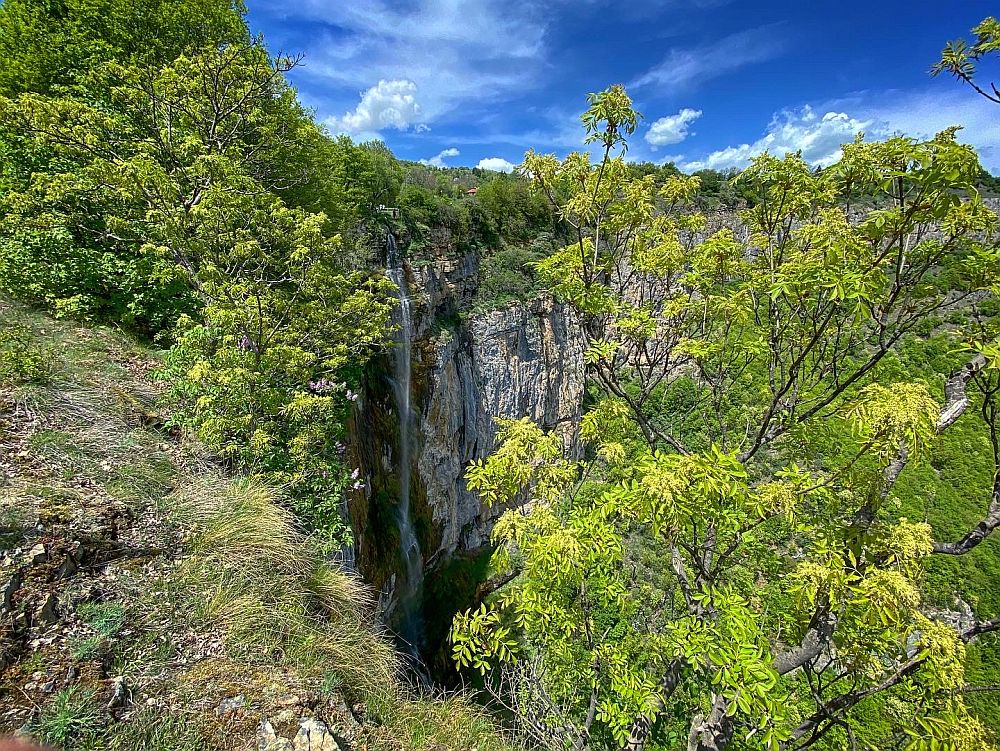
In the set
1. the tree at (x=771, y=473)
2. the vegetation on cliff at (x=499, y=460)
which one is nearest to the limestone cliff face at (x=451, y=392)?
the vegetation on cliff at (x=499, y=460)

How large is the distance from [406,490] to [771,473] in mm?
13089

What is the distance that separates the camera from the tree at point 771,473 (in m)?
3.08

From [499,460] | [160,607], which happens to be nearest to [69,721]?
[160,607]

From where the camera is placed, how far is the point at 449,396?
19.8 metres

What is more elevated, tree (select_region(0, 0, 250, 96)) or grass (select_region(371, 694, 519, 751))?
tree (select_region(0, 0, 250, 96))

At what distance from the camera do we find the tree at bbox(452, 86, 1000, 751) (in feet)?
10.1

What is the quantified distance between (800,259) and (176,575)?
18.3ft

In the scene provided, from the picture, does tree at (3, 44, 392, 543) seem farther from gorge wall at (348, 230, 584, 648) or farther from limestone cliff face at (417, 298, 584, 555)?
limestone cliff face at (417, 298, 584, 555)

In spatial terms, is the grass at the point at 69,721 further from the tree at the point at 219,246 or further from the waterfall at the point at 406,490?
the waterfall at the point at 406,490

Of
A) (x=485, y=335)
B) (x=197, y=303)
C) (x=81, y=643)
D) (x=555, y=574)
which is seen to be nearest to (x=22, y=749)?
(x=81, y=643)

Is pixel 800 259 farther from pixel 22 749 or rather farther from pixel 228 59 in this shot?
pixel 228 59

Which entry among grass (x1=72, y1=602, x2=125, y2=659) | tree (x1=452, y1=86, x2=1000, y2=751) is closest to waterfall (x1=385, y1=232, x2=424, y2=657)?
tree (x1=452, y1=86, x2=1000, y2=751)

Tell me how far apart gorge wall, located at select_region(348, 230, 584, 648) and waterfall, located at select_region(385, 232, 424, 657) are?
1.50 ft

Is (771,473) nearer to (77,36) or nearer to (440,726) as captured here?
(440,726)
